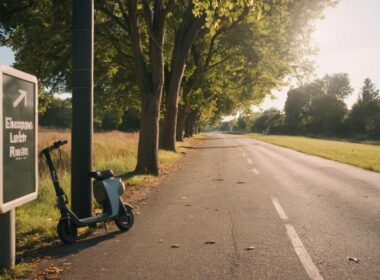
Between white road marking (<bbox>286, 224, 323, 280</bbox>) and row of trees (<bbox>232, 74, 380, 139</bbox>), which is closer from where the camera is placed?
white road marking (<bbox>286, 224, 323, 280</bbox>)

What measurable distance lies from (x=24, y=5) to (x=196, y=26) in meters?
6.83

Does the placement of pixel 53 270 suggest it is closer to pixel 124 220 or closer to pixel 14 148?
pixel 14 148

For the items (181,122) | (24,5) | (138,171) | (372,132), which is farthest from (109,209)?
(372,132)

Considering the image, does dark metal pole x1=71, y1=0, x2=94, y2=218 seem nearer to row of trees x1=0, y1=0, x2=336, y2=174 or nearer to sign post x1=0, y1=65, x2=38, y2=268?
sign post x1=0, y1=65, x2=38, y2=268

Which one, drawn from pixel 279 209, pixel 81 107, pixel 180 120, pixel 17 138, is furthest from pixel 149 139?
pixel 180 120

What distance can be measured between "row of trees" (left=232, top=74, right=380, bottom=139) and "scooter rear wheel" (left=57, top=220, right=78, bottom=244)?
240ft

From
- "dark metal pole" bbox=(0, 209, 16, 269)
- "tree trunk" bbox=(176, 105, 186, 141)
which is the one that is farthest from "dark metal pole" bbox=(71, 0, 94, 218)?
"tree trunk" bbox=(176, 105, 186, 141)

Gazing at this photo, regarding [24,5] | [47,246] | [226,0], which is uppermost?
[24,5]

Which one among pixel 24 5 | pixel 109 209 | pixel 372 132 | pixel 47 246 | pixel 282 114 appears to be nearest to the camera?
pixel 47 246

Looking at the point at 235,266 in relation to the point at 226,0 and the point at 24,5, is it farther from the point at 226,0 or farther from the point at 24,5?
the point at 24,5

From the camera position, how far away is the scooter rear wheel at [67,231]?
6.36m

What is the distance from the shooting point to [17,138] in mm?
5160

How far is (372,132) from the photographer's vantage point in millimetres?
86000

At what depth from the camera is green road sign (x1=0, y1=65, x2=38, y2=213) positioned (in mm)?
4832
